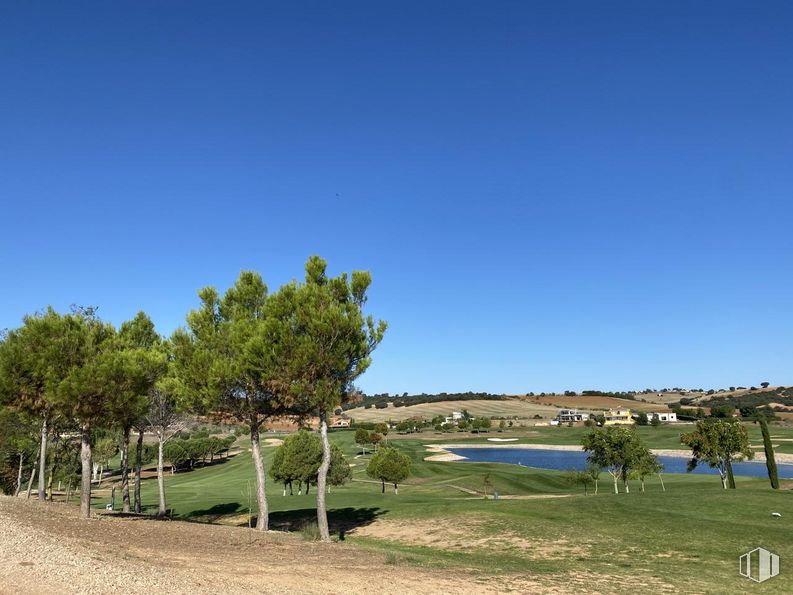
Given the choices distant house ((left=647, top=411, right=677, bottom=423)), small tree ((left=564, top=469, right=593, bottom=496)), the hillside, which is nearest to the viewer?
the hillside

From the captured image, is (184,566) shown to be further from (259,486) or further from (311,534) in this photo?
(259,486)

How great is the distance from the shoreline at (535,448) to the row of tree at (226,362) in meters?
80.2

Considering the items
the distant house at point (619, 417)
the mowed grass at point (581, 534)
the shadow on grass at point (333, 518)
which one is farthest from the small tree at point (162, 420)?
the distant house at point (619, 417)

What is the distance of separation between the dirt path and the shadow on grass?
10.6m

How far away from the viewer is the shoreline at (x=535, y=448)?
104688 mm

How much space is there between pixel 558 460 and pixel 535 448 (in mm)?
25924

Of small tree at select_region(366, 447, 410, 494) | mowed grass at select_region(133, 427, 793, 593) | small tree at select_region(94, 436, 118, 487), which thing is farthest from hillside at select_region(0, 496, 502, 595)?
small tree at select_region(94, 436, 118, 487)

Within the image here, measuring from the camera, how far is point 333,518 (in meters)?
35.0

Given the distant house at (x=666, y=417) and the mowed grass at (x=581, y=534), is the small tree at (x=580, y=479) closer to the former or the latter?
the mowed grass at (x=581, y=534)

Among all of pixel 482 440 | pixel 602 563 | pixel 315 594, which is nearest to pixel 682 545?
pixel 602 563

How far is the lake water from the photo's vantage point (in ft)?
309

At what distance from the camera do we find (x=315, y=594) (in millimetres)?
12812

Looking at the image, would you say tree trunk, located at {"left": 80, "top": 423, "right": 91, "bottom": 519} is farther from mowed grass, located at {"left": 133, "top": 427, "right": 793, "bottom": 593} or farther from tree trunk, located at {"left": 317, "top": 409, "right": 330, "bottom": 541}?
mowed grass, located at {"left": 133, "top": 427, "right": 793, "bottom": 593}

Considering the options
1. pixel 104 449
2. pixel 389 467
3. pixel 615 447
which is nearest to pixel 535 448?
pixel 615 447
